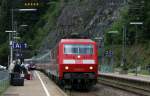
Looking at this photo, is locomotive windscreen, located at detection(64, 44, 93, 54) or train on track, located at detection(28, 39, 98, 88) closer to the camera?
train on track, located at detection(28, 39, 98, 88)

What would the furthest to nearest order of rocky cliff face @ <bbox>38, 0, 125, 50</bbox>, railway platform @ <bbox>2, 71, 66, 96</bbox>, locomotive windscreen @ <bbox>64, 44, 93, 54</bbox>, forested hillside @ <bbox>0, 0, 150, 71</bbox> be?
rocky cliff face @ <bbox>38, 0, 125, 50</bbox> < forested hillside @ <bbox>0, 0, 150, 71</bbox> < locomotive windscreen @ <bbox>64, 44, 93, 54</bbox> < railway platform @ <bbox>2, 71, 66, 96</bbox>

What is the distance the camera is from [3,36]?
9512 cm

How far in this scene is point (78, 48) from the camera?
3769 centimetres

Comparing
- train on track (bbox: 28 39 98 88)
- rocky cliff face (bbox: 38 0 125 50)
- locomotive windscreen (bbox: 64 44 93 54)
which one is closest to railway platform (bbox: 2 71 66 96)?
train on track (bbox: 28 39 98 88)

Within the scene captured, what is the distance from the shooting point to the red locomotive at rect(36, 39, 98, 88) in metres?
36.8

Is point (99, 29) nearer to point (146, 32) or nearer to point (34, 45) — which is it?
point (146, 32)

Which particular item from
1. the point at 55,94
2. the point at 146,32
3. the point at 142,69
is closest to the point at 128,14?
the point at 146,32

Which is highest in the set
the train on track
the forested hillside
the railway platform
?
the forested hillside

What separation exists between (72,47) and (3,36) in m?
58.5

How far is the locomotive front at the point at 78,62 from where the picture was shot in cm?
3675

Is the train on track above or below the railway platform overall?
above

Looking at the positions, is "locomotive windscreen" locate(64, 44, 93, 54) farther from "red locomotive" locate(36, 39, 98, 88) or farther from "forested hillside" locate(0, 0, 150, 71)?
"forested hillside" locate(0, 0, 150, 71)

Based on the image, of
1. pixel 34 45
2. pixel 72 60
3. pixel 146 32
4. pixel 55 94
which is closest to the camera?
pixel 55 94

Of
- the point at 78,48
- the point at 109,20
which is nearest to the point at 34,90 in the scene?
the point at 78,48
